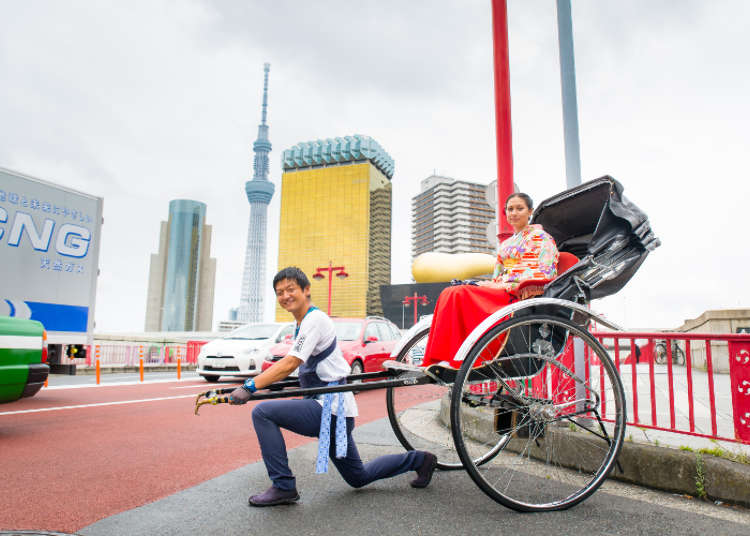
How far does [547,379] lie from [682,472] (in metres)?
0.95

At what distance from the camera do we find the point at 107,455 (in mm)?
4352

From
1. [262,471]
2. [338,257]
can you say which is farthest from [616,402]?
[338,257]

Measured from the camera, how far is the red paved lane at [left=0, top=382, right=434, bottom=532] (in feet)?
9.97

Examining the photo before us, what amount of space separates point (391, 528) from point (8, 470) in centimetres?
309

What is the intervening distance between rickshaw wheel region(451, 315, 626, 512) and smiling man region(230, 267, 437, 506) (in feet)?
2.01

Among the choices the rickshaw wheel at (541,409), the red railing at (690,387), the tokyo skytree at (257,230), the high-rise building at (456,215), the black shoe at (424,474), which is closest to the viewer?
the rickshaw wheel at (541,409)

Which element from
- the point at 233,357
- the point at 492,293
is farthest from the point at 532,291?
the point at 233,357

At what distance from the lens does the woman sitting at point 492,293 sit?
10.3 ft

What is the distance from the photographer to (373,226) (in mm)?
131125

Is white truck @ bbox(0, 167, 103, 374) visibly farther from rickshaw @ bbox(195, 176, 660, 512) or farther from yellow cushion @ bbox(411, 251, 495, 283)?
yellow cushion @ bbox(411, 251, 495, 283)

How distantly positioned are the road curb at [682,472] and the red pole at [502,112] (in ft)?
9.19

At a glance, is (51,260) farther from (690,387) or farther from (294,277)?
(690,387)

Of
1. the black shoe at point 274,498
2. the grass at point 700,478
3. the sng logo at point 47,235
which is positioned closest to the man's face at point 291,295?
the black shoe at point 274,498

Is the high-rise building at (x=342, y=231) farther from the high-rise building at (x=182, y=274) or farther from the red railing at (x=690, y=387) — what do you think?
the red railing at (x=690, y=387)
